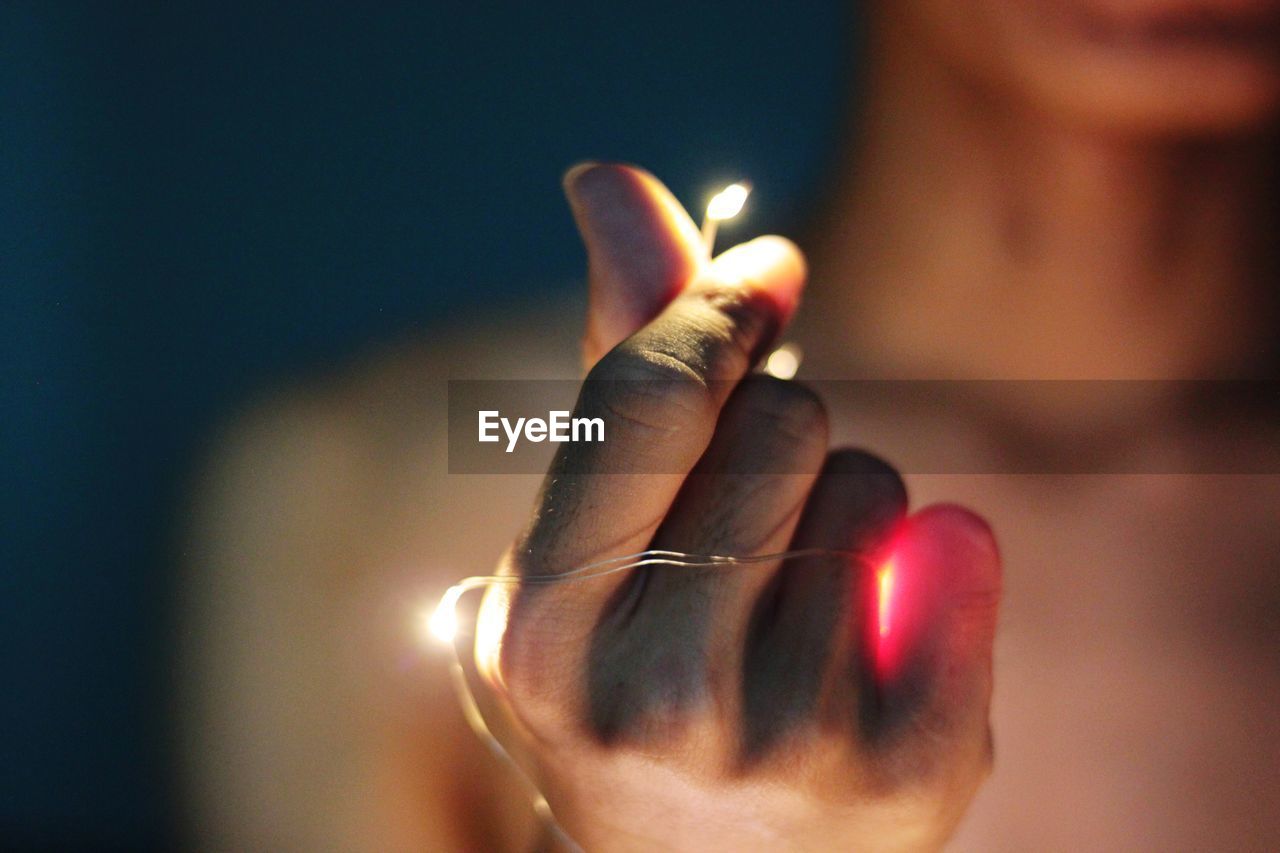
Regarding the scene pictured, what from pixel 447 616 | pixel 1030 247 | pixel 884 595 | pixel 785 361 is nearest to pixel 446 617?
pixel 447 616

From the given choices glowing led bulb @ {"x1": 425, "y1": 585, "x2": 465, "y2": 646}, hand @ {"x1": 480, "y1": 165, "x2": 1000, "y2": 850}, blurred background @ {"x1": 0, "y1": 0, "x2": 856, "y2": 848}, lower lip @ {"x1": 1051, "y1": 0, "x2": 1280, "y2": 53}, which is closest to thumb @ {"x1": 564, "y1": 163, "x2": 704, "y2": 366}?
hand @ {"x1": 480, "y1": 165, "x2": 1000, "y2": 850}

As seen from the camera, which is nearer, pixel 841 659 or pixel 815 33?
pixel 841 659

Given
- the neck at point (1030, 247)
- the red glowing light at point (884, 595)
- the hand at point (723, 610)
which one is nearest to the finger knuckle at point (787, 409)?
the hand at point (723, 610)

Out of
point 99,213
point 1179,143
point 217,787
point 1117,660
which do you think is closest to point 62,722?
point 217,787

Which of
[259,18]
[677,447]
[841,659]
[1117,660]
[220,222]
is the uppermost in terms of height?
[259,18]

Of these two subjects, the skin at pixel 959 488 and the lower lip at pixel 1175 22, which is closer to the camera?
the skin at pixel 959 488

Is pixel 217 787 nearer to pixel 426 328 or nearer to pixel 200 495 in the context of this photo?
pixel 200 495

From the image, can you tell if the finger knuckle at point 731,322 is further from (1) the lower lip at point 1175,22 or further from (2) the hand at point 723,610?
(1) the lower lip at point 1175,22
